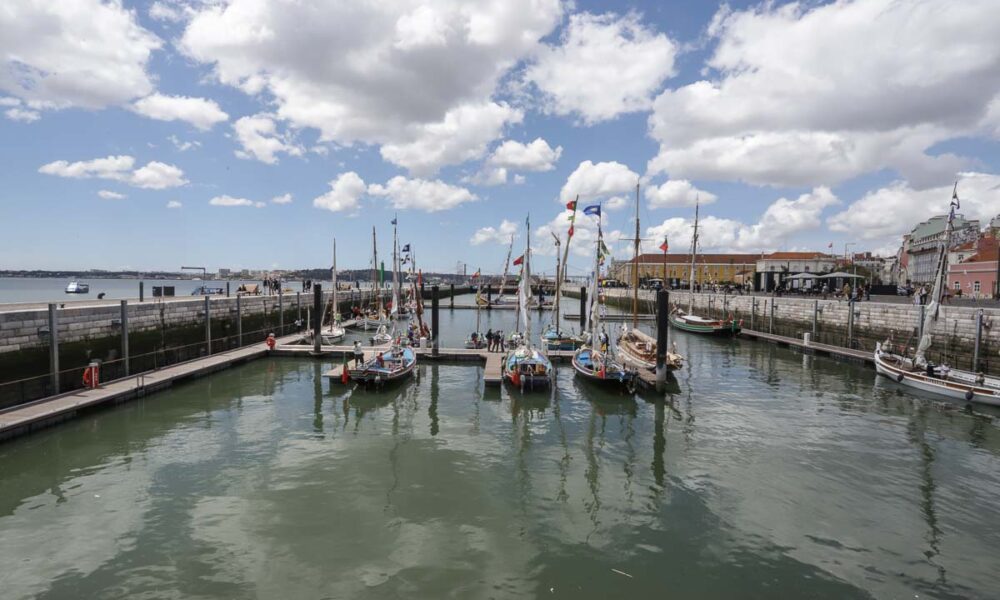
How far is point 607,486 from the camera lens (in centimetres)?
1617

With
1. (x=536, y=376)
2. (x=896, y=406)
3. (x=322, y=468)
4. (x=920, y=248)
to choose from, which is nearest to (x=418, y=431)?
(x=322, y=468)

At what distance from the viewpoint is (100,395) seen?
23.0 m

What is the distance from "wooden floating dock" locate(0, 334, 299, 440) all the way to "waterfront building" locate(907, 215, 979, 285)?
408 feet

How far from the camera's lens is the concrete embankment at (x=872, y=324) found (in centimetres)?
3300

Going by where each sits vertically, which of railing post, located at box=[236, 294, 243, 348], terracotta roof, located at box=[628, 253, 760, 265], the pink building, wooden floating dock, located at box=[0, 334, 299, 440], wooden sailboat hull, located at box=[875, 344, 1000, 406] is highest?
terracotta roof, located at box=[628, 253, 760, 265]

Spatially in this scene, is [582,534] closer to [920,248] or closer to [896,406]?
[896,406]

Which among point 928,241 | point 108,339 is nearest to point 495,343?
point 108,339

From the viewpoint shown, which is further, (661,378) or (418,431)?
(661,378)

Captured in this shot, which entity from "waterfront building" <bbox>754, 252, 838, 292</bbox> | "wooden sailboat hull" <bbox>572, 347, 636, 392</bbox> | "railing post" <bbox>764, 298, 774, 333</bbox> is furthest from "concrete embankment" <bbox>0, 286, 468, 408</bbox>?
"waterfront building" <bbox>754, 252, 838, 292</bbox>

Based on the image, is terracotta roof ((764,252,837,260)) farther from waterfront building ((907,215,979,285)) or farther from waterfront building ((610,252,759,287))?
waterfront building ((907,215,979,285))

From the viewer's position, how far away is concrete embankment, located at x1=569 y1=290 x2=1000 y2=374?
33000mm

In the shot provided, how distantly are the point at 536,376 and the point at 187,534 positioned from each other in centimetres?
1917

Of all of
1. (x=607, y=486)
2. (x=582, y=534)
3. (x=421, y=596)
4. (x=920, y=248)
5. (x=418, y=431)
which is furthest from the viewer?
(x=920, y=248)

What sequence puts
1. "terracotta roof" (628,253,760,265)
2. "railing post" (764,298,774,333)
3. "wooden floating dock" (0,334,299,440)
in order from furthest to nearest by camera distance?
"terracotta roof" (628,253,760,265) < "railing post" (764,298,774,333) < "wooden floating dock" (0,334,299,440)
